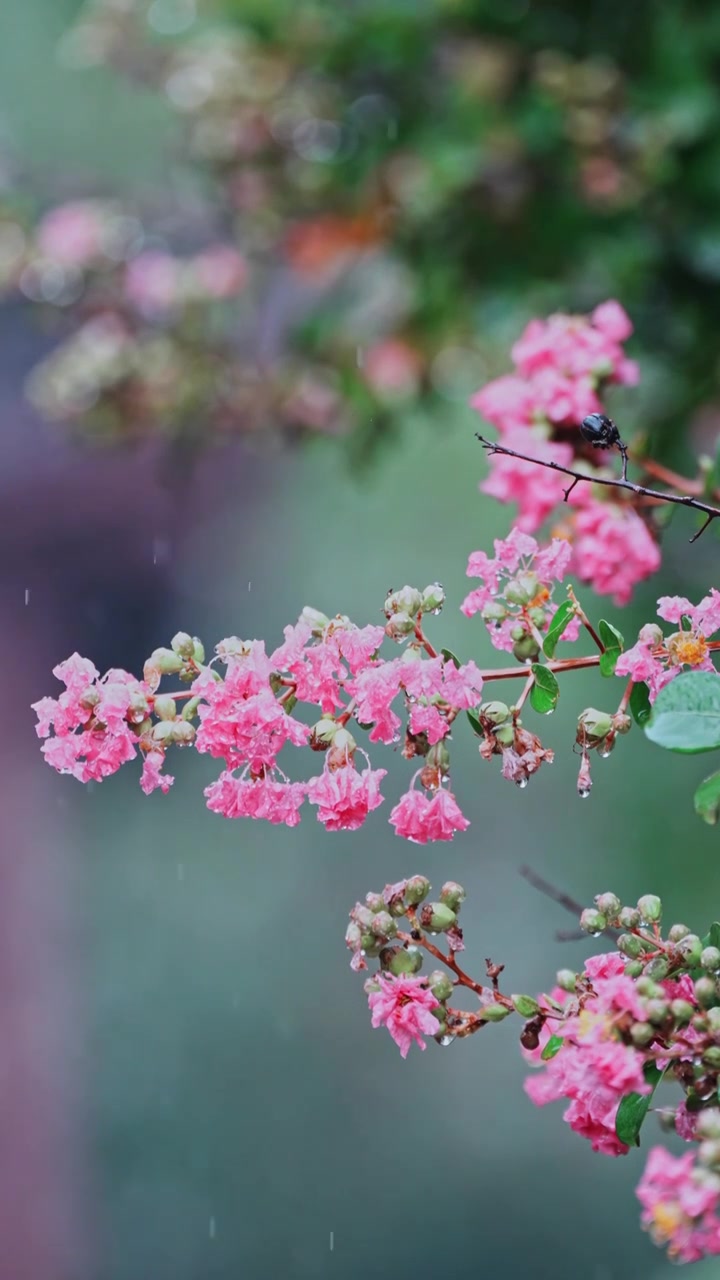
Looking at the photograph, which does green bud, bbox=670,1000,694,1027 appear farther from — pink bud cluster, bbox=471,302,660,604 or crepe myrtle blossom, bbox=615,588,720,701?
pink bud cluster, bbox=471,302,660,604

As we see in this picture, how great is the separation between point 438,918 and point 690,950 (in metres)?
0.10

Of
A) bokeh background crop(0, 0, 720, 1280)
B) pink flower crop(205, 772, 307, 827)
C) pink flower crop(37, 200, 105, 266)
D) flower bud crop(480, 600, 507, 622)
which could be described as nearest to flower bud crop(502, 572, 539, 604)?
flower bud crop(480, 600, 507, 622)

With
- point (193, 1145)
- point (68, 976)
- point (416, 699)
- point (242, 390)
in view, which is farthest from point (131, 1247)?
point (416, 699)

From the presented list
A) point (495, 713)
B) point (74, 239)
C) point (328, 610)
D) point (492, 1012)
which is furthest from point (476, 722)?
point (328, 610)

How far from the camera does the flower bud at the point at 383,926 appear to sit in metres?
0.47

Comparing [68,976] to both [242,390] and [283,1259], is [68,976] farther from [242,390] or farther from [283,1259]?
[242,390]

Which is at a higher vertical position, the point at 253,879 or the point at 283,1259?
the point at 253,879

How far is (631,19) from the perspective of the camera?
1.06 meters

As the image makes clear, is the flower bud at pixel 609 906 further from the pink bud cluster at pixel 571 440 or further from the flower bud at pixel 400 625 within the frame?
the pink bud cluster at pixel 571 440

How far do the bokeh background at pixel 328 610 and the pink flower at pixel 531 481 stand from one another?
0.34 meters

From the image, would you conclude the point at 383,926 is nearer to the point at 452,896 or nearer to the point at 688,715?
the point at 452,896

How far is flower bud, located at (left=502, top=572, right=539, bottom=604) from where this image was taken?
20.1 inches

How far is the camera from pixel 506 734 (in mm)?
486

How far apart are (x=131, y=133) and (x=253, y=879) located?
163 centimetres
